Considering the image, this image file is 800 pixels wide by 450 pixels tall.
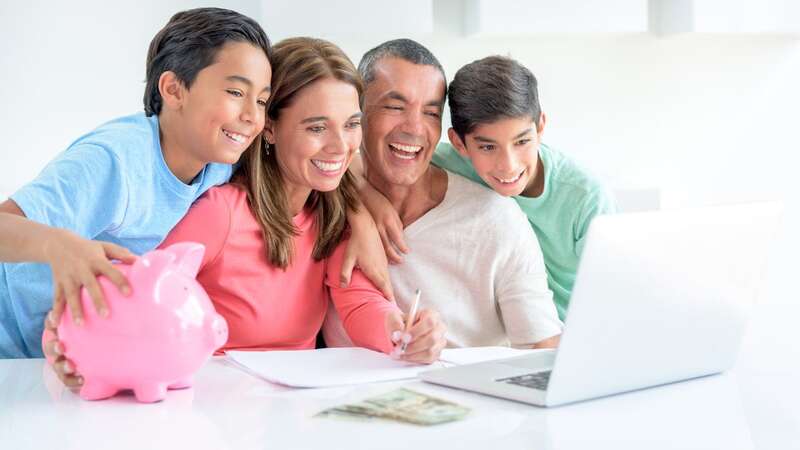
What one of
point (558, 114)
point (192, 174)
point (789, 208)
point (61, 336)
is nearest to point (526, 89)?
point (192, 174)

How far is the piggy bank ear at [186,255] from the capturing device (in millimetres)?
1074

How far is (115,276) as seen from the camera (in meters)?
1.00

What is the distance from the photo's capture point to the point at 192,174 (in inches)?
59.6

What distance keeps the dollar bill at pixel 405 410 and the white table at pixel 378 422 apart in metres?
0.02

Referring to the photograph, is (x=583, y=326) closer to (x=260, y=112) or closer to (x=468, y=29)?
(x=260, y=112)

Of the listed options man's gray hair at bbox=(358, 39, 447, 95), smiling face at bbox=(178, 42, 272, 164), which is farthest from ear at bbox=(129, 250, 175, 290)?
man's gray hair at bbox=(358, 39, 447, 95)

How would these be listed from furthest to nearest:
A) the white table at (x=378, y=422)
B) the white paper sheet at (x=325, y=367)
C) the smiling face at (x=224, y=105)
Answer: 1. the smiling face at (x=224, y=105)
2. the white paper sheet at (x=325, y=367)
3. the white table at (x=378, y=422)

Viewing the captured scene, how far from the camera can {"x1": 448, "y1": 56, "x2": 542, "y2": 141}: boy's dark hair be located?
68.7 inches

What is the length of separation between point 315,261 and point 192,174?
0.26 meters

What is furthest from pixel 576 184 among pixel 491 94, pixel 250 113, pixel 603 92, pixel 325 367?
pixel 603 92

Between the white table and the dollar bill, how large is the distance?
0.02 m

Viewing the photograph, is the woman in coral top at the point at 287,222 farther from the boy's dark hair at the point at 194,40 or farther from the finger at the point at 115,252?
the finger at the point at 115,252

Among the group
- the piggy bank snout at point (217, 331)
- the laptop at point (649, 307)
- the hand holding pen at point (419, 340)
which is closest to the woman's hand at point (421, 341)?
the hand holding pen at point (419, 340)

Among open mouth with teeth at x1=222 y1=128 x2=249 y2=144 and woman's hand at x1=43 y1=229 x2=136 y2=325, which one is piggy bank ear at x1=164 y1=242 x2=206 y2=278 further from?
open mouth with teeth at x1=222 y1=128 x2=249 y2=144
